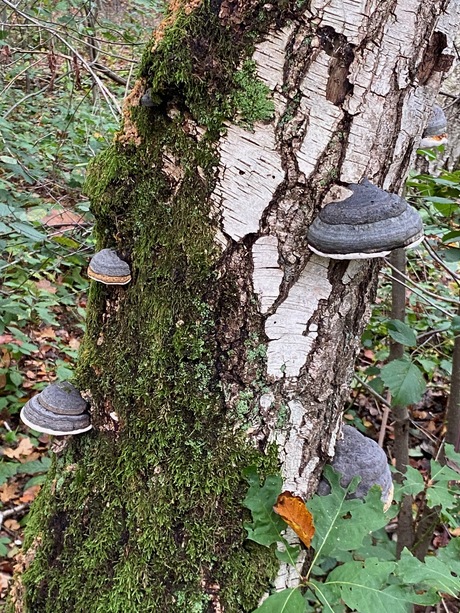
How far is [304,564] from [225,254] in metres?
1.17

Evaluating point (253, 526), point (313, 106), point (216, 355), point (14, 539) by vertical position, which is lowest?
point (14, 539)

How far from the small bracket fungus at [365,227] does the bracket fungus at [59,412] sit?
104 cm

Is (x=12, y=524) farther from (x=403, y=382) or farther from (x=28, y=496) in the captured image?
(x=403, y=382)

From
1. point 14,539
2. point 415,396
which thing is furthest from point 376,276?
point 14,539

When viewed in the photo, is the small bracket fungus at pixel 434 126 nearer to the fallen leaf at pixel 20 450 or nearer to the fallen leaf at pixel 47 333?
the fallen leaf at pixel 20 450

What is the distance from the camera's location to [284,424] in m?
1.69

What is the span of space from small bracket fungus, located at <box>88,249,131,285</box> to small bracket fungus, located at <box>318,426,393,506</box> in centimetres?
100

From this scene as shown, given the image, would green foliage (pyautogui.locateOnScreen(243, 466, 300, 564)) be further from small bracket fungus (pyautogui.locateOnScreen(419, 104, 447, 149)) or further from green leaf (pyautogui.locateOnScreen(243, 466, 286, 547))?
small bracket fungus (pyautogui.locateOnScreen(419, 104, 447, 149))

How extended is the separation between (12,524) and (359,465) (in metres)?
3.10

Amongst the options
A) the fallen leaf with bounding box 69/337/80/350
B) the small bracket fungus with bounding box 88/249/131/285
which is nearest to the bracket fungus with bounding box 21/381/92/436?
the small bracket fungus with bounding box 88/249/131/285

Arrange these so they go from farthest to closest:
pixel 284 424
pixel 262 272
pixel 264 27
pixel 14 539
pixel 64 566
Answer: pixel 14 539 < pixel 64 566 < pixel 284 424 < pixel 262 272 < pixel 264 27

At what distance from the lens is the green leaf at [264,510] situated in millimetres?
1595

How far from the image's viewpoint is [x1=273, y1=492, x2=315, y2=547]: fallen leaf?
1.61 meters

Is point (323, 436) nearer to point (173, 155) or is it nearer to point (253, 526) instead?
point (253, 526)
